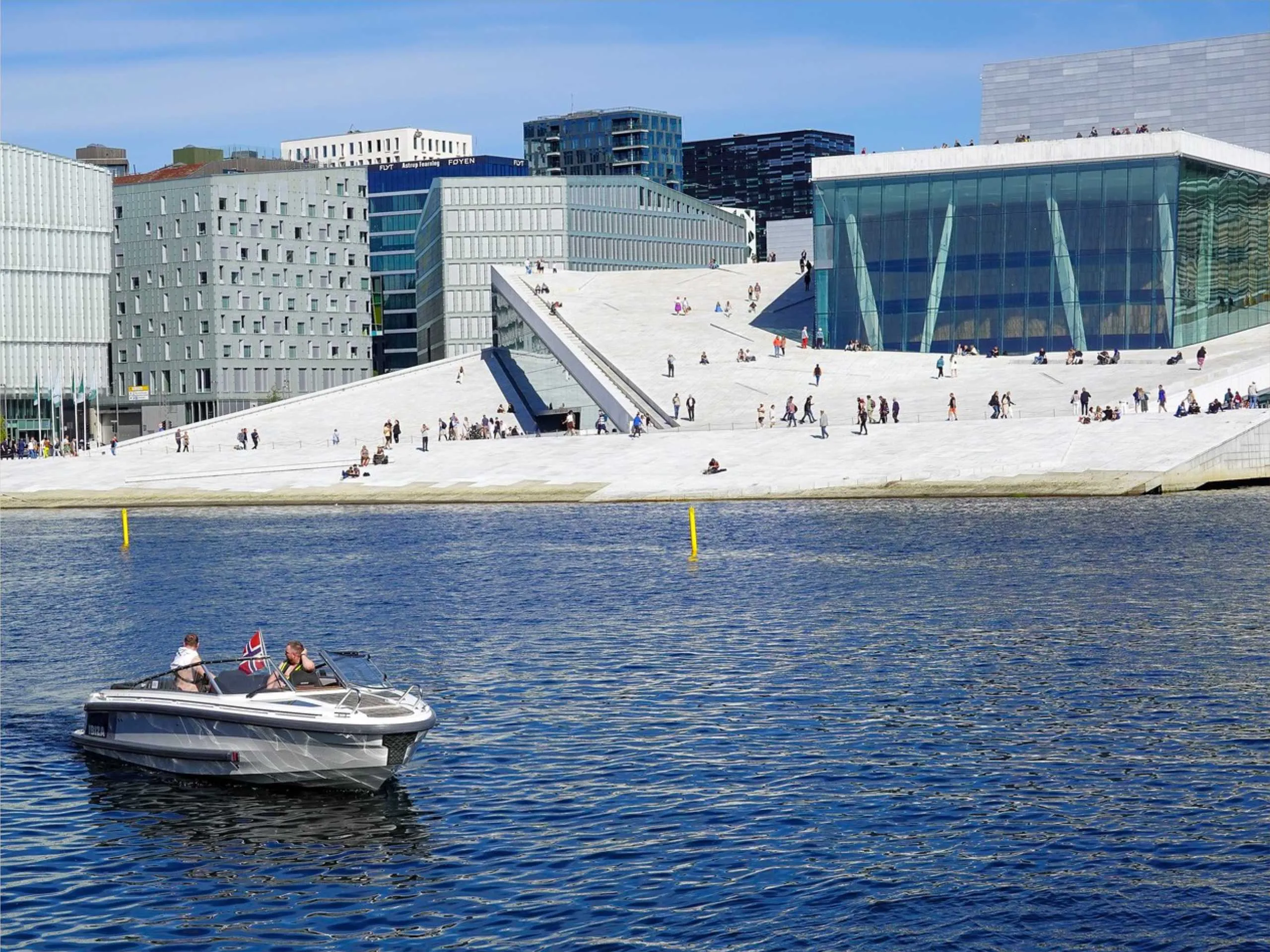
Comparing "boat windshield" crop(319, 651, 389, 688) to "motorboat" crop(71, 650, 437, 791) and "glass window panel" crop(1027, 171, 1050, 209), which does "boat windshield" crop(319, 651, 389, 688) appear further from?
"glass window panel" crop(1027, 171, 1050, 209)

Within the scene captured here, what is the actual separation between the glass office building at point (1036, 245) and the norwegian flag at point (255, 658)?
76621 millimetres

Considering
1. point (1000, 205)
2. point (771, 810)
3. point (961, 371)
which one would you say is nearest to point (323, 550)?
point (771, 810)

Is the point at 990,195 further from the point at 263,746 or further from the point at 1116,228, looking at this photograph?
the point at 263,746

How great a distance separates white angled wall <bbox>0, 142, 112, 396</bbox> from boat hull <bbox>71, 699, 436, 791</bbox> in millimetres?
131250

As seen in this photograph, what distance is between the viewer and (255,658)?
26562 mm

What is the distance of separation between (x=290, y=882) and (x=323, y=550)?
129 ft

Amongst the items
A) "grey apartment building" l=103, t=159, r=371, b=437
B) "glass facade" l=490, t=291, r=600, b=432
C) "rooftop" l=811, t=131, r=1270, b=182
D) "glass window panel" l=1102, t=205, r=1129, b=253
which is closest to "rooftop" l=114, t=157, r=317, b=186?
"grey apartment building" l=103, t=159, r=371, b=437

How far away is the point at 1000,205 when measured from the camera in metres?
97.9

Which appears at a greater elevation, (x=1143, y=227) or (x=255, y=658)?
(x=1143, y=227)

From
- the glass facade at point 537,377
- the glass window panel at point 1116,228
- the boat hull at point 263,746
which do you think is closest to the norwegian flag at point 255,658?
the boat hull at point 263,746

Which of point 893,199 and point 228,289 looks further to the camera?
point 228,289

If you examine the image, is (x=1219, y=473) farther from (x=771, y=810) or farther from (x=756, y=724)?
(x=771, y=810)

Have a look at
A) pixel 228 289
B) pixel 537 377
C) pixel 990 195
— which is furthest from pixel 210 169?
pixel 990 195

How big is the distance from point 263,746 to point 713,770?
266 inches
